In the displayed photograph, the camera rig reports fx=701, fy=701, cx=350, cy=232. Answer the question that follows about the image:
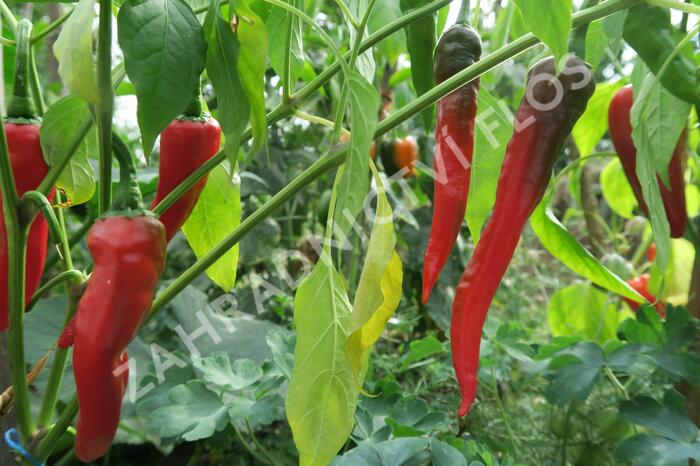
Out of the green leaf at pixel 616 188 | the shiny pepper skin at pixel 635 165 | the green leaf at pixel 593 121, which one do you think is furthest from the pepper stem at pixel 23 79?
the green leaf at pixel 616 188

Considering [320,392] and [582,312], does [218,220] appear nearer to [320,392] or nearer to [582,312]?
[320,392]

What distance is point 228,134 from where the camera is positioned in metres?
0.43

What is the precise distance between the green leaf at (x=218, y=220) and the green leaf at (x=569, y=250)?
0.29 m

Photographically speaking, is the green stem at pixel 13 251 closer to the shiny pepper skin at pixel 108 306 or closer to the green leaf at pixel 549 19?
the shiny pepper skin at pixel 108 306

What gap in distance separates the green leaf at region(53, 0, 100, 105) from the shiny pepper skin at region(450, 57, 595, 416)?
29cm

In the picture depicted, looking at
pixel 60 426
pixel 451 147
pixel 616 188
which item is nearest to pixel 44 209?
pixel 60 426

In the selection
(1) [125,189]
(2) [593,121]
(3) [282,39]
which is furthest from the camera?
(2) [593,121]

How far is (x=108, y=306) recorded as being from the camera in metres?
0.44

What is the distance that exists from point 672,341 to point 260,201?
0.91 m

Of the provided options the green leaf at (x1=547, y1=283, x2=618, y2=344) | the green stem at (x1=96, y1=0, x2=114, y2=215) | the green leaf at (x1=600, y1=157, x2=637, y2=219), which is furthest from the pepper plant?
the green leaf at (x1=600, y1=157, x2=637, y2=219)

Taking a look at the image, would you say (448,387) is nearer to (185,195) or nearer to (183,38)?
(185,195)

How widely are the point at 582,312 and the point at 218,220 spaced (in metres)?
0.65

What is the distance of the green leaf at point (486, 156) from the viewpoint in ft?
1.93

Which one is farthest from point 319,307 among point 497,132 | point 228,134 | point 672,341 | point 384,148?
point 384,148
